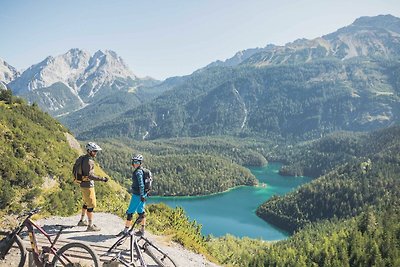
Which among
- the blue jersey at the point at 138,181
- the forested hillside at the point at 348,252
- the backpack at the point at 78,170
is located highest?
the backpack at the point at 78,170

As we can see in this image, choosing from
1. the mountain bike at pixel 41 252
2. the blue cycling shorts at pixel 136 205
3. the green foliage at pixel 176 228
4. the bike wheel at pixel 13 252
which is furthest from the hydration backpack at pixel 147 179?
the green foliage at pixel 176 228

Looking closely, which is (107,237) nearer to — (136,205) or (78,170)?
(136,205)

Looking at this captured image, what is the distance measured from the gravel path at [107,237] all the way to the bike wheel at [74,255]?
432 cm

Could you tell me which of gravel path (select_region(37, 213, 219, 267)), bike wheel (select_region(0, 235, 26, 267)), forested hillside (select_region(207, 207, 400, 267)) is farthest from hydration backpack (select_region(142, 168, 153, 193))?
forested hillside (select_region(207, 207, 400, 267))

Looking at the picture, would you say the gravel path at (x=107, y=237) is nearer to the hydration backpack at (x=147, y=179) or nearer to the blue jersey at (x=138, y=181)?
the blue jersey at (x=138, y=181)

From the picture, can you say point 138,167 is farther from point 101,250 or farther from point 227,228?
point 227,228

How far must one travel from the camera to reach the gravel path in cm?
2356

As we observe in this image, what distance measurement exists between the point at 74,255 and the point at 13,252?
3973 mm

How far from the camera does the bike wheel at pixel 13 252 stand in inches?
711

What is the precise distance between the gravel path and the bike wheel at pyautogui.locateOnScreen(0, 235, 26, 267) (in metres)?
3.97

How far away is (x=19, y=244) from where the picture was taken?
18.1 metres

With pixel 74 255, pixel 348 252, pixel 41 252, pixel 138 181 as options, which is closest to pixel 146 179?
pixel 138 181

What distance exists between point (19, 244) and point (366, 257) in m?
102

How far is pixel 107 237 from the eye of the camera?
24.3 metres
